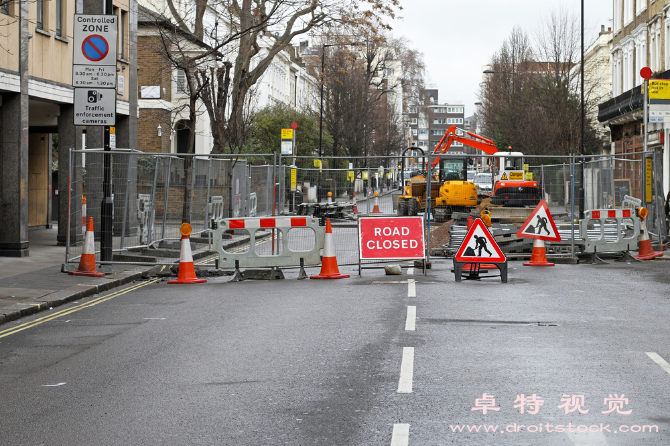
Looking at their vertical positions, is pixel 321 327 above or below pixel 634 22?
below

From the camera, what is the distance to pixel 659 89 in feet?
72.1

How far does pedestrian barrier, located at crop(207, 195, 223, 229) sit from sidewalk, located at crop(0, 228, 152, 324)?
14.2ft

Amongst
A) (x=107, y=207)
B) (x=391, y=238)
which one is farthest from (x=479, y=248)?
(x=107, y=207)

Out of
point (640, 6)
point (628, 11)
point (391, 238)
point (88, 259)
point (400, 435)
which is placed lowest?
point (400, 435)

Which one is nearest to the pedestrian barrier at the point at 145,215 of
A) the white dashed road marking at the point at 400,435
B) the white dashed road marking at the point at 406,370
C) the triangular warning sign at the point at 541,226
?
the triangular warning sign at the point at 541,226

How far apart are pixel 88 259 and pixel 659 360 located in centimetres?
1025

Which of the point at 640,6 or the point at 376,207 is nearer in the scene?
the point at 376,207

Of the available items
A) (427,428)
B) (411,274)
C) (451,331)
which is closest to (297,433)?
(427,428)

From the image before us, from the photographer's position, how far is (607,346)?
8.48m

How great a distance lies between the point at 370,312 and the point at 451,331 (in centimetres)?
172

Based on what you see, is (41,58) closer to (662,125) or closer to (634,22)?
(662,125)

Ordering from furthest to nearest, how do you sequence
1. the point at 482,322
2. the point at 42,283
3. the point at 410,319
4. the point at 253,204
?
1. the point at 253,204
2. the point at 42,283
3. the point at 410,319
4. the point at 482,322

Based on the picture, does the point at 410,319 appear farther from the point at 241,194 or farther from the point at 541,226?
the point at 241,194

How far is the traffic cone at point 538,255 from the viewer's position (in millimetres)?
17219
